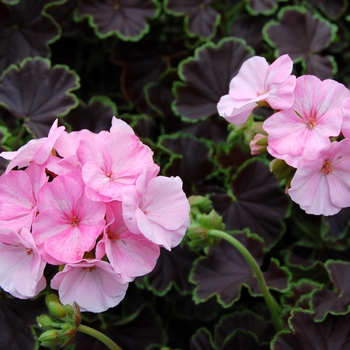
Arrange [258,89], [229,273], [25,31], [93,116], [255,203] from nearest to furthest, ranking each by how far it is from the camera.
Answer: [258,89], [229,273], [255,203], [93,116], [25,31]

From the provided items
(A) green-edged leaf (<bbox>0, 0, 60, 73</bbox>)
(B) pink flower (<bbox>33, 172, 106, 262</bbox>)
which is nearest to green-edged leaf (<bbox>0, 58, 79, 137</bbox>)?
(A) green-edged leaf (<bbox>0, 0, 60, 73</bbox>)

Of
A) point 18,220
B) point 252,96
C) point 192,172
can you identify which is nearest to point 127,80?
point 192,172

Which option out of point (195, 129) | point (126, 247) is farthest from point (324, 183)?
point (195, 129)

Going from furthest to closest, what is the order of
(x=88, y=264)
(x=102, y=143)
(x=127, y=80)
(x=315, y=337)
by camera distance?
(x=127, y=80), (x=315, y=337), (x=102, y=143), (x=88, y=264)

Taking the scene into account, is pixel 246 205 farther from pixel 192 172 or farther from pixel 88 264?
pixel 88 264

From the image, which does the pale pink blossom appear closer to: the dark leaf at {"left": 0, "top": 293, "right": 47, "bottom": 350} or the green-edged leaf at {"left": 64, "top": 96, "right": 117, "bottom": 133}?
the dark leaf at {"left": 0, "top": 293, "right": 47, "bottom": 350}

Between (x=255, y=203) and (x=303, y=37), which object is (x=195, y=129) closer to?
(x=255, y=203)
